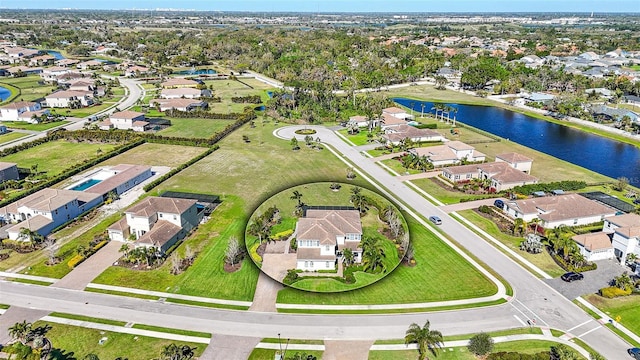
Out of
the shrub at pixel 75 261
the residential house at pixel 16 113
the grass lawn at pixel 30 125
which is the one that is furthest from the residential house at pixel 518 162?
the residential house at pixel 16 113

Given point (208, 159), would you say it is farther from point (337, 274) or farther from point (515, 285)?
point (515, 285)

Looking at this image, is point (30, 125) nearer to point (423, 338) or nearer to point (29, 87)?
point (29, 87)

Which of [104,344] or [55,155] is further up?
[55,155]

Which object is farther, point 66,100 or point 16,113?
point 66,100

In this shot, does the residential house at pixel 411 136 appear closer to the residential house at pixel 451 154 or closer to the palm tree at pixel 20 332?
the residential house at pixel 451 154

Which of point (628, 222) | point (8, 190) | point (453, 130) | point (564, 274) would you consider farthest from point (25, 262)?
point (453, 130)

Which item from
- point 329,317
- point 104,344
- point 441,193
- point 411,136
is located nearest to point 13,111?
point 104,344
